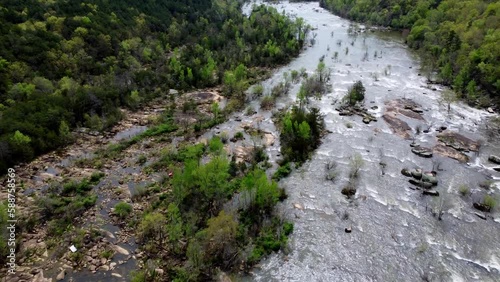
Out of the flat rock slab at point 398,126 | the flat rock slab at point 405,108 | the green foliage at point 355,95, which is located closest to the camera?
the flat rock slab at point 398,126

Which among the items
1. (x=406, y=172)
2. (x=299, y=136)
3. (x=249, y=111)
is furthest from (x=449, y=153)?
(x=249, y=111)

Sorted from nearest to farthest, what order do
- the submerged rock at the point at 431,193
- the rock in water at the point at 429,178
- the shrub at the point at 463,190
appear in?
the shrub at the point at 463,190, the submerged rock at the point at 431,193, the rock in water at the point at 429,178

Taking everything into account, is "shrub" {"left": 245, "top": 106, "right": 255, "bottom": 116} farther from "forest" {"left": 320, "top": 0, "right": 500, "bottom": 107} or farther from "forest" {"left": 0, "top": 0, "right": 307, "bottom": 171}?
"forest" {"left": 320, "top": 0, "right": 500, "bottom": 107}

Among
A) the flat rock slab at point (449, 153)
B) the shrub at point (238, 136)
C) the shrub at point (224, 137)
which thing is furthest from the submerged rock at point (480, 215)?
the shrub at point (224, 137)

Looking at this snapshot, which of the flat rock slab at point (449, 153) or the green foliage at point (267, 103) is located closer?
the flat rock slab at point (449, 153)

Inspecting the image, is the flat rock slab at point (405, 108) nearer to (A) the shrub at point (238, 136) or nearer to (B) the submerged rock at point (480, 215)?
(B) the submerged rock at point (480, 215)

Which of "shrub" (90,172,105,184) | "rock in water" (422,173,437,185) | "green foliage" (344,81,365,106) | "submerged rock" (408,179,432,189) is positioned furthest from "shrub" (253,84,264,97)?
"shrub" (90,172,105,184)
